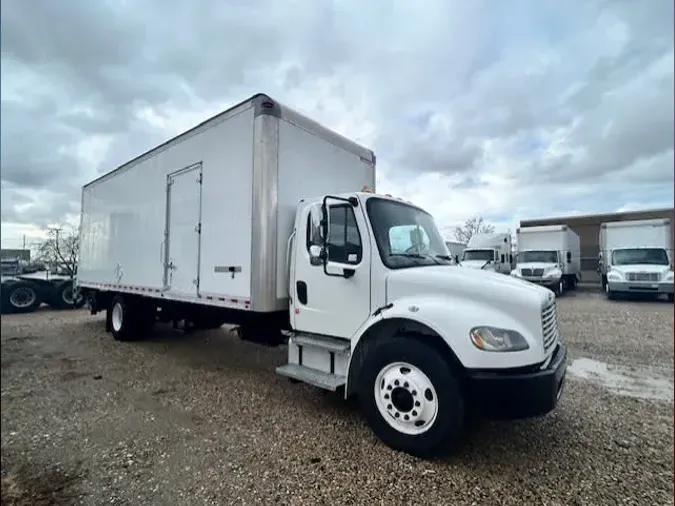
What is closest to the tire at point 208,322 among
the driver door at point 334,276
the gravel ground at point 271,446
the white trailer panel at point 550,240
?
the gravel ground at point 271,446

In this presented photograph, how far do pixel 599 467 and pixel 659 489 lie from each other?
37 cm

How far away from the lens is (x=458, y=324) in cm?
303

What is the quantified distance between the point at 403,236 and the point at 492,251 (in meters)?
17.7

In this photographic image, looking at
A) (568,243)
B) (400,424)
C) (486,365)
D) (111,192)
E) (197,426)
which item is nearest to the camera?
(486,365)

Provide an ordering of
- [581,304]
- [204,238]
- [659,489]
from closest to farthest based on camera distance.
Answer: [659,489] → [204,238] → [581,304]

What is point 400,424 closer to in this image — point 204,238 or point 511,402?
point 511,402

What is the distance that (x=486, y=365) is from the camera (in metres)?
2.90

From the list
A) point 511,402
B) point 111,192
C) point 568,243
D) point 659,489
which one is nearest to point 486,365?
point 511,402

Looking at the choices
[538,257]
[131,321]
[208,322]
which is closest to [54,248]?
[208,322]

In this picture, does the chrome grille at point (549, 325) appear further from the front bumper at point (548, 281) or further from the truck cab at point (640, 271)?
the front bumper at point (548, 281)

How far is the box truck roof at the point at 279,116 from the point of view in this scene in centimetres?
439

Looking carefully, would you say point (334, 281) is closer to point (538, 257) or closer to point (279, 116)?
point (279, 116)

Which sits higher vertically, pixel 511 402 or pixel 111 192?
pixel 111 192

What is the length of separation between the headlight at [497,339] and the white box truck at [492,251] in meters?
16.7
